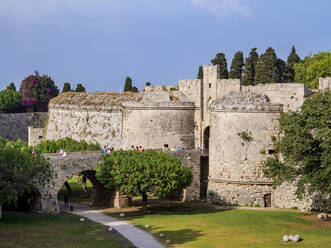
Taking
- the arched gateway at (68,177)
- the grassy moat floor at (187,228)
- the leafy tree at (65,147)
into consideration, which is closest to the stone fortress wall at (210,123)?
the grassy moat floor at (187,228)

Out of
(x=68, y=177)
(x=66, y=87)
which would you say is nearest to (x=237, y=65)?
(x=66, y=87)

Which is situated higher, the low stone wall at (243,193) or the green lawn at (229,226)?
the low stone wall at (243,193)

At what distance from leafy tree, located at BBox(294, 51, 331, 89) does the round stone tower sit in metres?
28.8

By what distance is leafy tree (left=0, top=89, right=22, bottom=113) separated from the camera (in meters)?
112

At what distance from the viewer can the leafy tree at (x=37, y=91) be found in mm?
117938

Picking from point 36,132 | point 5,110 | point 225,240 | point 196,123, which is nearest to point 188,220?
point 225,240

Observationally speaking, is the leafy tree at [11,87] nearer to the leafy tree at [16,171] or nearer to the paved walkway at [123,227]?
the paved walkway at [123,227]

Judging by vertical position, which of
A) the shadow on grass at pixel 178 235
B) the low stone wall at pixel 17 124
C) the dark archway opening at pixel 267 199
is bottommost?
the shadow on grass at pixel 178 235

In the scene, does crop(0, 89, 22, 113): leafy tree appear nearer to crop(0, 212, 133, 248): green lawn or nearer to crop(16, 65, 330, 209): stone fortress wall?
crop(16, 65, 330, 209): stone fortress wall

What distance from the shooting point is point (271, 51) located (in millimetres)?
90500

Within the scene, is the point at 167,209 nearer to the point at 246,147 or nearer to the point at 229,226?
the point at 246,147

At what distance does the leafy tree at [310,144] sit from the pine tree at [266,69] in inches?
1435

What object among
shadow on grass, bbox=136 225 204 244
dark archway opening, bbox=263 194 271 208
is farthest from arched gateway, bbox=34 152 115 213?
dark archway opening, bbox=263 194 271 208

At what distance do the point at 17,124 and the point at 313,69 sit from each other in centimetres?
4445
